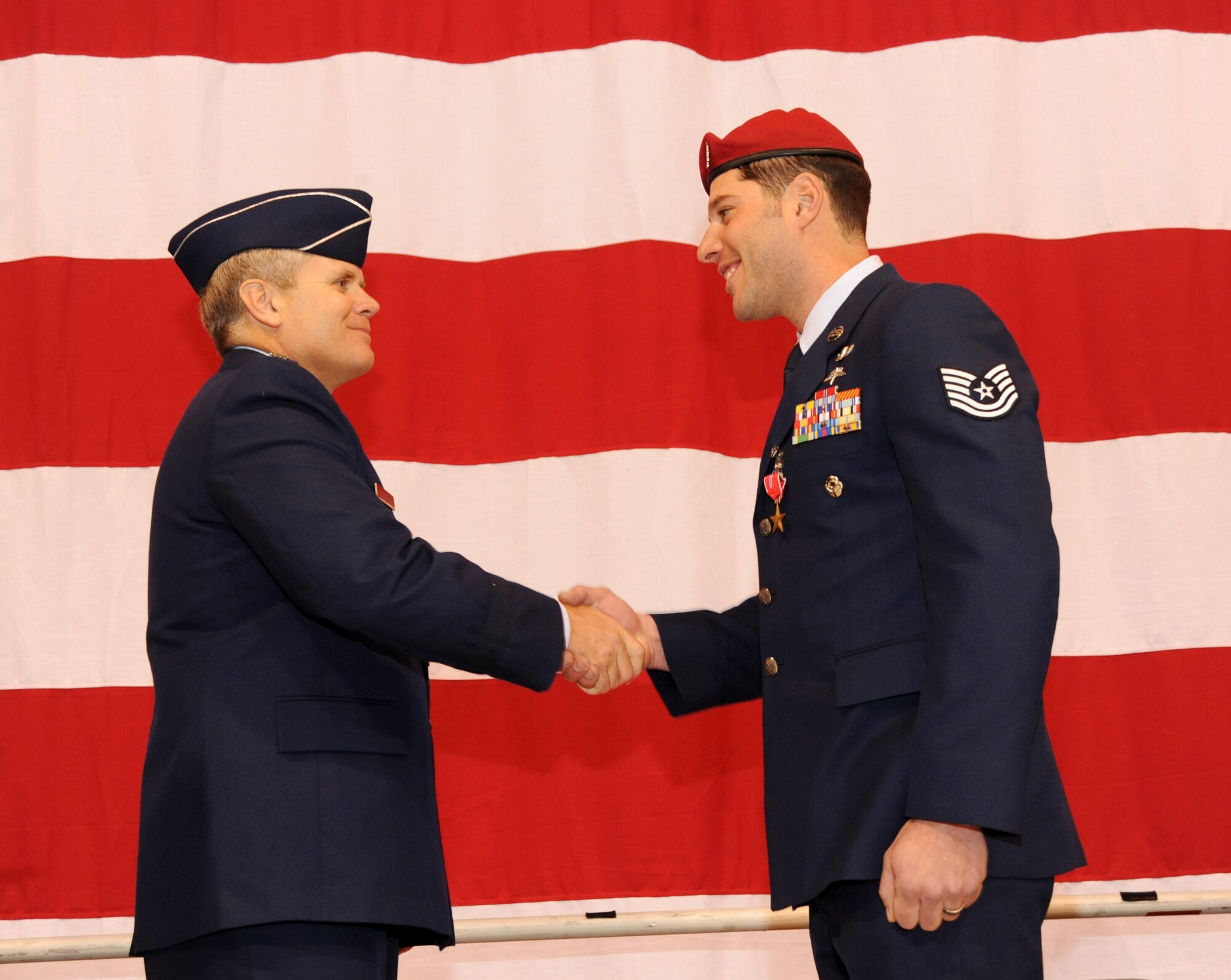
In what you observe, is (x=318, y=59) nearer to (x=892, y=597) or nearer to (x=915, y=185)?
(x=915, y=185)

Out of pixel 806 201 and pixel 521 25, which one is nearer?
pixel 806 201

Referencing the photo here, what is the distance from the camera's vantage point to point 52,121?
2484 mm

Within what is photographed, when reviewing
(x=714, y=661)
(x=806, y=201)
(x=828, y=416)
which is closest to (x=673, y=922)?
(x=714, y=661)

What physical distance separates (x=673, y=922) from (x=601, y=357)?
1.06 m

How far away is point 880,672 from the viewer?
4.30 ft

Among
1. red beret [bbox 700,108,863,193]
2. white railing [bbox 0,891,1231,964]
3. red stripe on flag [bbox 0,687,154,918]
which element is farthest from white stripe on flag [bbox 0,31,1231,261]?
white railing [bbox 0,891,1231,964]

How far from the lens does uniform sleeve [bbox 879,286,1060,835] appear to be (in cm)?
118

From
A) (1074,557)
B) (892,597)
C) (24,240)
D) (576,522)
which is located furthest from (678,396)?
(24,240)

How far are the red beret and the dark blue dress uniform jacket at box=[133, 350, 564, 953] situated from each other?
2.10ft

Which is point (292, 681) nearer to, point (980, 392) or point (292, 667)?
point (292, 667)

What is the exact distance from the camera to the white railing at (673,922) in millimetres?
2174

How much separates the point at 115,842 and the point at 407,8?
1710 mm

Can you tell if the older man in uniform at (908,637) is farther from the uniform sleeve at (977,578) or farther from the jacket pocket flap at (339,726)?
the jacket pocket flap at (339,726)

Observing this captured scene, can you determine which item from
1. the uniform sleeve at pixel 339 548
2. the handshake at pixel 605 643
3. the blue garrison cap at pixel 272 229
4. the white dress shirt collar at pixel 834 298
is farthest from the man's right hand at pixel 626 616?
the blue garrison cap at pixel 272 229
